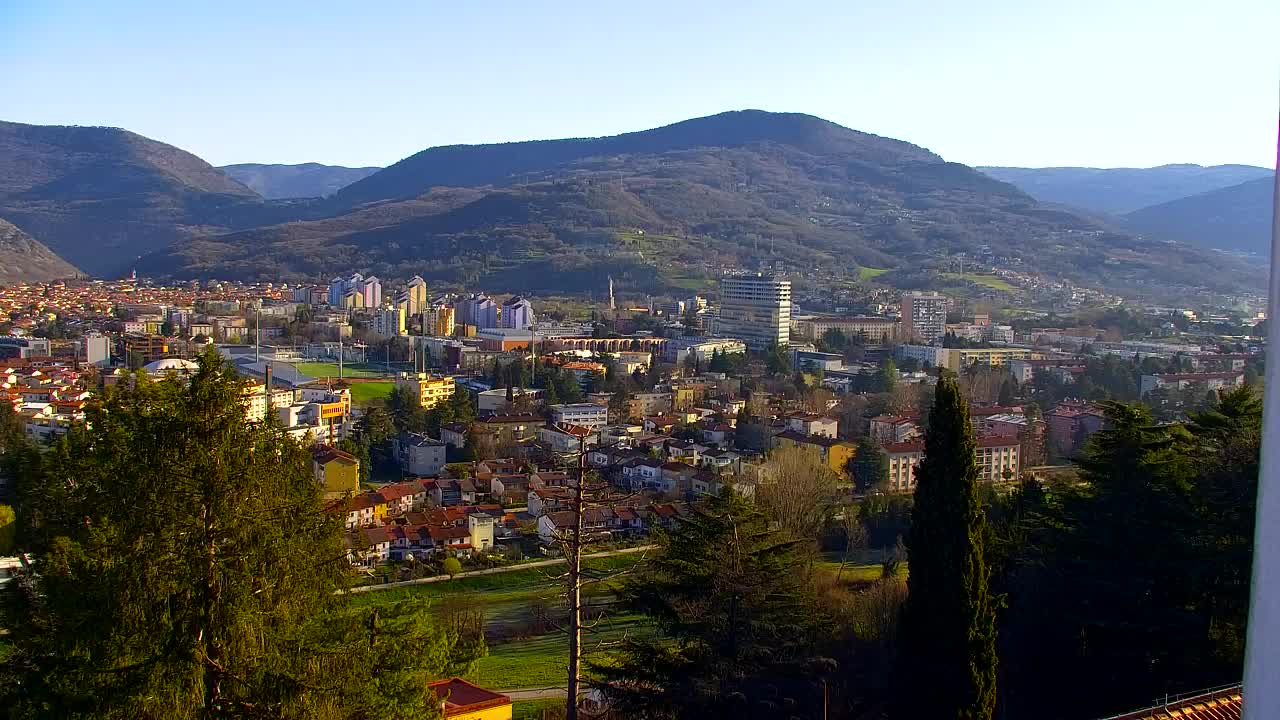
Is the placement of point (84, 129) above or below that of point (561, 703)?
above

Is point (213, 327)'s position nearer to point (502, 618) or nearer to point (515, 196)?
point (502, 618)

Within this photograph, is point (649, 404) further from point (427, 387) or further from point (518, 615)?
point (518, 615)

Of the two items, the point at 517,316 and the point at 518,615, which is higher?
the point at 517,316

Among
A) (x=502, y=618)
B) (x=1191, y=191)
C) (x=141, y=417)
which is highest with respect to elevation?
(x=1191, y=191)

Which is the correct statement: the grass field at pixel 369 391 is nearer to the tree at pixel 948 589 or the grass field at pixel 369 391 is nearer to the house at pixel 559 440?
the house at pixel 559 440

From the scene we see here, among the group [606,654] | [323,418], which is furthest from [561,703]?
[323,418]

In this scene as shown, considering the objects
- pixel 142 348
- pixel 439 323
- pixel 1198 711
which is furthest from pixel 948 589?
pixel 439 323

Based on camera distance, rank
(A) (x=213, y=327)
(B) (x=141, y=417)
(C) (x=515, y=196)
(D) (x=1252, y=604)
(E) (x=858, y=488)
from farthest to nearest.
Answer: (C) (x=515, y=196)
(A) (x=213, y=327)
(E) (x=858, y=488)
(B) (x=141, y=417)
(D) (x=1252, y=604)
